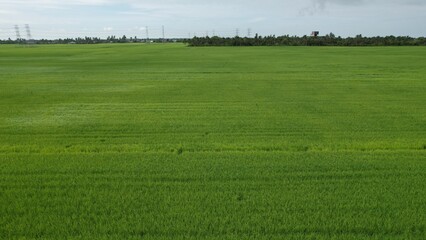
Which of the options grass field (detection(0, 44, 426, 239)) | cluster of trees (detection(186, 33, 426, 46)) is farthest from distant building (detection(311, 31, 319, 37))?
grass field (detection(0, 44, 426, 239))

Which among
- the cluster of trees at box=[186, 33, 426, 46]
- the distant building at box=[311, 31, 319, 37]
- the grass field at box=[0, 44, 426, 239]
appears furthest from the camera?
the distant building at box=[311, 31, 319, 37]

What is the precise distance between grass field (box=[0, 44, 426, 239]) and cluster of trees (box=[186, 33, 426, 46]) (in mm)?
93358

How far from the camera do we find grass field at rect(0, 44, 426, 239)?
6.25m

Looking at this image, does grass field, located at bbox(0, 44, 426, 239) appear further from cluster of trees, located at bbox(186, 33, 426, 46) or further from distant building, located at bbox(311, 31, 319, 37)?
distant building, located at bbox(311, 31, 319, 37)

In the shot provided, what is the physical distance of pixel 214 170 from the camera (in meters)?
8.68

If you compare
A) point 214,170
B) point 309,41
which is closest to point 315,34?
point 309,41

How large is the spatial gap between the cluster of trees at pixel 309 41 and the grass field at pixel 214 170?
306ft

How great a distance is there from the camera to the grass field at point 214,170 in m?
6.25

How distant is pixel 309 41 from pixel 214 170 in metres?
105

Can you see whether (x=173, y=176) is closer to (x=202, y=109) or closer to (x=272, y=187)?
(x=272, y=187)

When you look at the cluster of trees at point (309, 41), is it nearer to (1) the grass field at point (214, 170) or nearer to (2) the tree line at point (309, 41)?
(2) the tree line at point (309, 41)

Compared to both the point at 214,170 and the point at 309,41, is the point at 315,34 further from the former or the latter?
the point at 214,170

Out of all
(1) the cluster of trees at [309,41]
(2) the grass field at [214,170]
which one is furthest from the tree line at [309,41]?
(2) the grass field at [214,170]

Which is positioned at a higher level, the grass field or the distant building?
the grass field
